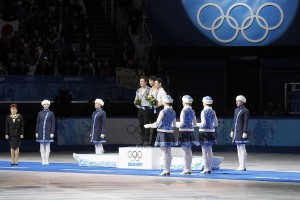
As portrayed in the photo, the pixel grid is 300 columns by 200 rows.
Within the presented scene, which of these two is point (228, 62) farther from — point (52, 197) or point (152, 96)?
point (52, 197)

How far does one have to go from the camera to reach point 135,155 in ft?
87.8

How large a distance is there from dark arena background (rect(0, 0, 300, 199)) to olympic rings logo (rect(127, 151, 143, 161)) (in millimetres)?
4562

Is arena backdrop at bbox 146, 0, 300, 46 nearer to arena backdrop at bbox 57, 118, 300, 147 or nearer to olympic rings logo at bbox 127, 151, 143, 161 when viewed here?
arena backdrop at bbox 57, 118, 300, 147

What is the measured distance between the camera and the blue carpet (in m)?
23.9

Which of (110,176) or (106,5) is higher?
(106,5)

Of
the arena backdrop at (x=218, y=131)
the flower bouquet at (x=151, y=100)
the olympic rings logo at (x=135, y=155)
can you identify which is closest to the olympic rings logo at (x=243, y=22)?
the arena backdrop at (x=218, y=131)

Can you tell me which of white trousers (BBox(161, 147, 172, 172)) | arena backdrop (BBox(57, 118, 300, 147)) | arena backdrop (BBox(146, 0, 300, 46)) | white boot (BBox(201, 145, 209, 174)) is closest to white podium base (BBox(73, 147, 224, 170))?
white boot (BBox(201, 145, 209, 174))

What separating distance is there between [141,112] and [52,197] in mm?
8027

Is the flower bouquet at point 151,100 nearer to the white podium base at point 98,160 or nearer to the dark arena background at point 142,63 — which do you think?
the white podium base at point 98,160

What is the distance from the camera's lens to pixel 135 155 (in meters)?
26.8

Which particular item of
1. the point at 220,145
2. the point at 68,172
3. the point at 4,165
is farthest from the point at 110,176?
the point at 220,145

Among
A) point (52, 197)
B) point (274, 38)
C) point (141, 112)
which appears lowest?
point (52, 197)

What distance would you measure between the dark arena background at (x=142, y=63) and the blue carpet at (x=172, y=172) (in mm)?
3541

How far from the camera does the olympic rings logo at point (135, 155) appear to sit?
26.7m
